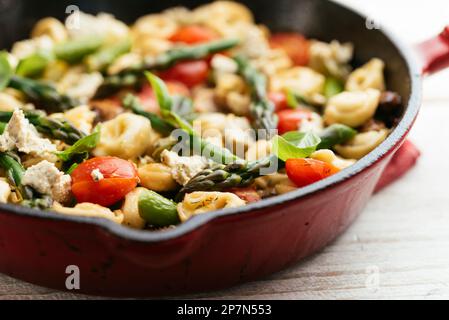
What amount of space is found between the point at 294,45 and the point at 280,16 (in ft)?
0.58

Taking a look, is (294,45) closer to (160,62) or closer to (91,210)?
(160,62)

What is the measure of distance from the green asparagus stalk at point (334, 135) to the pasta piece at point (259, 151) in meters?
A: 0.19

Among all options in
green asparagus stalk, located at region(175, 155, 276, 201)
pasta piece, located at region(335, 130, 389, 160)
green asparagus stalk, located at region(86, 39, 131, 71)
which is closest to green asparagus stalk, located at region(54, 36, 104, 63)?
green asparagus stalk, located at region(86, 39, 131, 71)

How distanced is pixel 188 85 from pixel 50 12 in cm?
74

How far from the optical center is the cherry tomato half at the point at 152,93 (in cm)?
238

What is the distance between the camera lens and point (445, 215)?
2.28 metres

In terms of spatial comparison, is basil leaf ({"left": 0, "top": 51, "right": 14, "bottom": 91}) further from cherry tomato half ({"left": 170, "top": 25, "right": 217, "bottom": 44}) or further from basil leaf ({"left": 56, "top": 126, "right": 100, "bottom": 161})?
cherry tomato half ({"left": 170, "top": 25, "right": 217, "bottom": 44})

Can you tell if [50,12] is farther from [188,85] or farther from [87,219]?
[87,219]

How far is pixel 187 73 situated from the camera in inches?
102

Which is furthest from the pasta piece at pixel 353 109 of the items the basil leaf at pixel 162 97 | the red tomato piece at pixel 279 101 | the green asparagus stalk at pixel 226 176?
the basil leaf at pixel 162 97

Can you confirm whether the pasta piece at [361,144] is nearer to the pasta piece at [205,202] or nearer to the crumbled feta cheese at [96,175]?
the pasta piece at [205,202]

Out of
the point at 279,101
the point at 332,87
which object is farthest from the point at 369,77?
the point at 279,101
